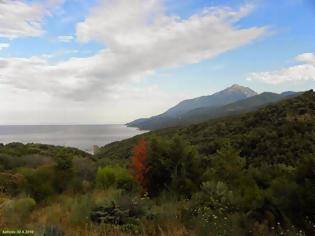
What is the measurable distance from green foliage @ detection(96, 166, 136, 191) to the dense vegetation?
0.04 m

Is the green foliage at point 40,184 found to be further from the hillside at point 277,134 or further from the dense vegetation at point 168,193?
the hillside at point 277,134

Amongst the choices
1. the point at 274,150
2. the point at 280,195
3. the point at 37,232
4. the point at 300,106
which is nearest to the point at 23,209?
the point at 37,232

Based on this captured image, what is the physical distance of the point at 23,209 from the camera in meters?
8.02

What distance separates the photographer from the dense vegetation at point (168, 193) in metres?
5.46

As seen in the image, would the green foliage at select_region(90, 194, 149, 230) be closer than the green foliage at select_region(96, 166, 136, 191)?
Yes

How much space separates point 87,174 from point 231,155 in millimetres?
6594

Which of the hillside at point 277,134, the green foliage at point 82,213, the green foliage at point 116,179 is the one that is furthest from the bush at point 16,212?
the hillside at point 277,134

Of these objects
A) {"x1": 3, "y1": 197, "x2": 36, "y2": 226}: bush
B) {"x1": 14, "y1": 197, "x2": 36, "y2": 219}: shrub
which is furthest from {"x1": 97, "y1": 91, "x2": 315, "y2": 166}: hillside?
{"x1": 3, "y1": 197, "x2": 36, "y2": 226}: bush

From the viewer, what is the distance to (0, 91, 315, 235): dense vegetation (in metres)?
5.46

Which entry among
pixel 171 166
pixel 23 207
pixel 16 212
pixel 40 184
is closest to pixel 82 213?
pixel 16 212

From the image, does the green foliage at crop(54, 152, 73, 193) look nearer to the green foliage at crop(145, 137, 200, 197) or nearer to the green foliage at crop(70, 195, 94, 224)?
the green foliage at crop(145, 137, 200, 197)

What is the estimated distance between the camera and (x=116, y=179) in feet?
Answer: 44.9

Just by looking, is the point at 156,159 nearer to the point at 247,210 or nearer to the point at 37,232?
the point at 247,210

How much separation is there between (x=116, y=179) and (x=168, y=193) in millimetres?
3003
